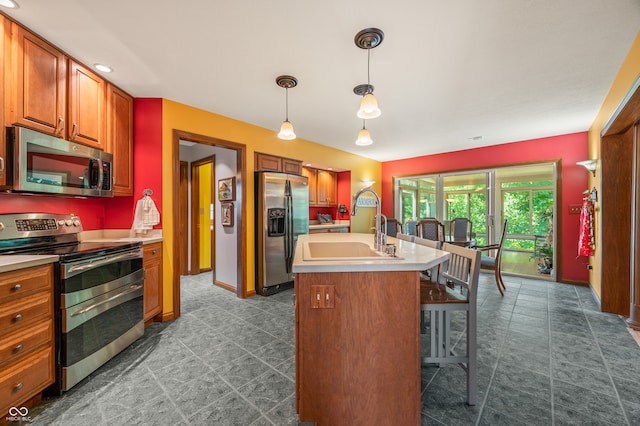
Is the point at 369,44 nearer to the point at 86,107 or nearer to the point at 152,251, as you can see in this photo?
the point at 86,107

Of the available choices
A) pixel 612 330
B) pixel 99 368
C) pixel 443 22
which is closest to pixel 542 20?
pixel 443 22

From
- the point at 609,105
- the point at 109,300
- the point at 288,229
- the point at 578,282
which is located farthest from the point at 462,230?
the point at 109,300

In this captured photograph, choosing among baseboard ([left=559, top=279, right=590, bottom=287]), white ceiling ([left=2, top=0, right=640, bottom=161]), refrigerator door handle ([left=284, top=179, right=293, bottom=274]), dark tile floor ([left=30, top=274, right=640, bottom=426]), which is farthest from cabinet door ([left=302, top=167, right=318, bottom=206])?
baseboard ([left=559, top=279, right=590, bottom=287])

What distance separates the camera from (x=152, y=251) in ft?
8.71

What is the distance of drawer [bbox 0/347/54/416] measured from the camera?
54.1 inches

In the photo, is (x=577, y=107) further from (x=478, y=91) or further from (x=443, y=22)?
(x=443, y=22)

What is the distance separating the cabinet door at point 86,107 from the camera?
2.15m

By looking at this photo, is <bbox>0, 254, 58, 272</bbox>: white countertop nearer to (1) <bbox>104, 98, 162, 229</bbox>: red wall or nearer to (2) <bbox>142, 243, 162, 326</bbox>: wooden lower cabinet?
(2) <bbox>142, 243, 162, 326</bbox>: wooden lower cabinet

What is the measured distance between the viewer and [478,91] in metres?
2.78

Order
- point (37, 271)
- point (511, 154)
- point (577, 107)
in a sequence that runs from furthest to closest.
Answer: point (511, 154)
point (577, 107)
point (37, 271)

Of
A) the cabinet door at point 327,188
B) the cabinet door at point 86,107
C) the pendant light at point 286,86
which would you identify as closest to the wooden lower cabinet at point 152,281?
the cabinet door at point 86,107

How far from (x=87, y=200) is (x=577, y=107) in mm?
5706

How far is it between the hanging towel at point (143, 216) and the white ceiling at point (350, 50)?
118 cm

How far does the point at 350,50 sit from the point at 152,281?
2.86 metres
